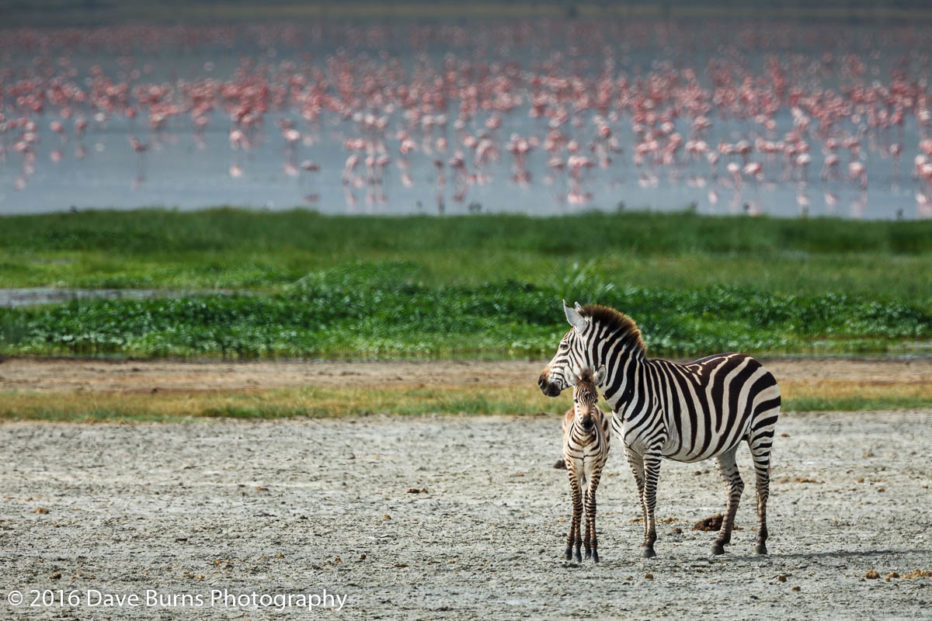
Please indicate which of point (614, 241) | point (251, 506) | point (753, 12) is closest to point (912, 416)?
point (251, 506)

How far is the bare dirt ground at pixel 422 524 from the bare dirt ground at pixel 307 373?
6.98 feet

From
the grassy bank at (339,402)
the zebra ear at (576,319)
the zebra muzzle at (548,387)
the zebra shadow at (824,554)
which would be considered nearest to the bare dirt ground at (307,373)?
the grassy bank at (339,402)

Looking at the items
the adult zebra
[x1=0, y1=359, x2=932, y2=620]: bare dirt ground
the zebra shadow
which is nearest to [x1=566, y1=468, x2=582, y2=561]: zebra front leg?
[x1=0, y1=359, x2=932, y2=620]: bare dirt ground

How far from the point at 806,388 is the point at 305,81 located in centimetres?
3940

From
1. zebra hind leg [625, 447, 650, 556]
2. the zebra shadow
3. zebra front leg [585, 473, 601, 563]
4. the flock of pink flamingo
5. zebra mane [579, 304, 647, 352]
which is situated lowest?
the zebra shadow

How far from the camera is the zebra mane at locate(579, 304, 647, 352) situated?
32.6 feet

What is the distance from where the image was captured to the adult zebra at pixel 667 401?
989 cm

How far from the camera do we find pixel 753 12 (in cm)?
7975

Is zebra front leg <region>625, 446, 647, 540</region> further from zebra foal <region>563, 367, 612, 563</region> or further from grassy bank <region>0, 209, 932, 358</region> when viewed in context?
grassy bank <region>0, 209, 932, 358</region>

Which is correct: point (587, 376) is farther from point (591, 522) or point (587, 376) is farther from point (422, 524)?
point (422, 524)

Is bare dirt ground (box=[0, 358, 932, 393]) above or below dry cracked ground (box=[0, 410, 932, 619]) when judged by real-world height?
above

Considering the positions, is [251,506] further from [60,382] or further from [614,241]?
[614,241]

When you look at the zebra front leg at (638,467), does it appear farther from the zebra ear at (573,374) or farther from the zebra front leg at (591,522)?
the zebra ear at (573,374)

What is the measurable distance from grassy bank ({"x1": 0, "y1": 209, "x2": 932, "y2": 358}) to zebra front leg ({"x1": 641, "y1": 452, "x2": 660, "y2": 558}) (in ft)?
30.5
